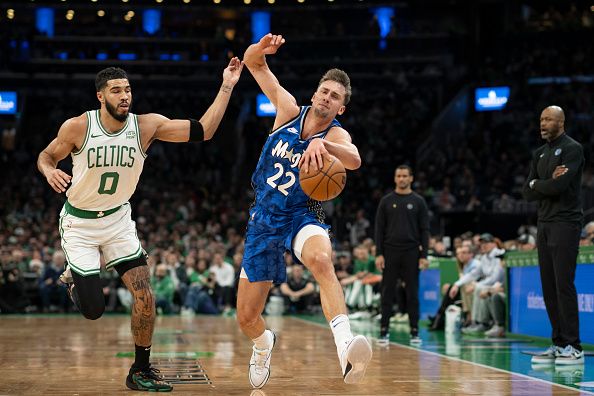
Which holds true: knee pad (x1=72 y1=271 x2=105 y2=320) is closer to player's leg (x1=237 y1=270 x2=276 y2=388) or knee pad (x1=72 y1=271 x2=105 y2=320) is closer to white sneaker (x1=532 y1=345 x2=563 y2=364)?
player's leg (x1=237 y1=270 x2=276 y2=388)

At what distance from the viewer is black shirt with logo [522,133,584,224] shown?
8.21m

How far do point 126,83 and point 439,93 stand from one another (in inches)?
1102

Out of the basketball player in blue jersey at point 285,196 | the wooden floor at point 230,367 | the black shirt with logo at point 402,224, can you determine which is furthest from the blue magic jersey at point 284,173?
the black shirt with logo at point 402,224

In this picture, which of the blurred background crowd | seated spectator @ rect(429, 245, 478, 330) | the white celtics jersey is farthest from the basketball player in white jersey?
the blurred background crowd

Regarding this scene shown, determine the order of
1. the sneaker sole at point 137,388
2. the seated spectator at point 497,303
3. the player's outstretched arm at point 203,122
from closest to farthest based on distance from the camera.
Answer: the sneaker sole at point 137,388 → the player's outstretched arm at point 203,122 → the seated spectator at point 497,303

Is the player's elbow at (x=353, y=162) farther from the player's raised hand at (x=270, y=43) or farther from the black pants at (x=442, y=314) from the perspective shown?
the black pants at (x=442, y=314)

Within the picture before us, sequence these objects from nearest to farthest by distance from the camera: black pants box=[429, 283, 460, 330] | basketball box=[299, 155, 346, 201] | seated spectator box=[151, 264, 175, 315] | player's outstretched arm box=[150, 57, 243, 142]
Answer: basketball box=[299, 155, 346, 201] < player's outstretched arm box=[150, 57, 243, 142] < black pants box=[429, 283, 460, 330] < seated spectator box=[151, 264, 175, 315]

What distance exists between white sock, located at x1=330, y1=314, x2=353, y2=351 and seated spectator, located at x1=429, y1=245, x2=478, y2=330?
25.8 ft

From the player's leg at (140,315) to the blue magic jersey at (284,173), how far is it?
3.67ft

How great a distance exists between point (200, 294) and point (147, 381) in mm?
12618

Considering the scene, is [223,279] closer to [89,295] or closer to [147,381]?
[89,295]

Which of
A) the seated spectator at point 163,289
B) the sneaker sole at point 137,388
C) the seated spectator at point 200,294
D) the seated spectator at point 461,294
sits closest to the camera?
the sneaker sole at point 137,388

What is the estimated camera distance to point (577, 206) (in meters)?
8.34

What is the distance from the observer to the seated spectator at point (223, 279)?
62.3 ft
